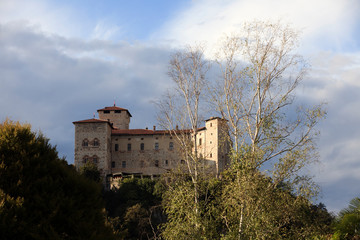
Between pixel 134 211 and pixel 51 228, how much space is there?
32953mm

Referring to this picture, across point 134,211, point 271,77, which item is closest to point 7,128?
point 271,77

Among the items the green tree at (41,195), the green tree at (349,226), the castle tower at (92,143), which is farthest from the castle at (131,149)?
the green tree at (41,195)

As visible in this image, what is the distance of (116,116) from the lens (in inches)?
2793

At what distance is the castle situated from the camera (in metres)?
60.0

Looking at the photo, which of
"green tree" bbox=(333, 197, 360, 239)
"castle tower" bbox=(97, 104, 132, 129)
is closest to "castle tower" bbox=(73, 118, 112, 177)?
"castle tower" bbox=(97, 104, 132, 129)

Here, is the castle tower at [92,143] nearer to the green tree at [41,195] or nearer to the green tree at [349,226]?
the green tree at [349,226]

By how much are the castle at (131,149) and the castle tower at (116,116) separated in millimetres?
2040

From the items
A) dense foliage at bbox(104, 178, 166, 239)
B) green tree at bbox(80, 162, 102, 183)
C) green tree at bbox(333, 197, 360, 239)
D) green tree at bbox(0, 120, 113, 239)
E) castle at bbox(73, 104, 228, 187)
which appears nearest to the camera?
green tree at bbox(0, 120, 113, 239)

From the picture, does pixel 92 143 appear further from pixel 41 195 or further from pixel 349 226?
pixel 41 195

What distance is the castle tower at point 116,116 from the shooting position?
70688 millimetres

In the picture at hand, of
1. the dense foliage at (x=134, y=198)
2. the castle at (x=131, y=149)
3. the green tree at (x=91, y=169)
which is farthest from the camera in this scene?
the castle at (x=131, y=149)

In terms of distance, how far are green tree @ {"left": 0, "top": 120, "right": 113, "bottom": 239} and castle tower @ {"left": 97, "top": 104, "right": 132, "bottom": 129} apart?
61.4 meters

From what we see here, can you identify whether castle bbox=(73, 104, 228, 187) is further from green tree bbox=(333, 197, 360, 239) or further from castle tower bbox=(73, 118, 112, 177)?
green tree bbox=(333, 197, 360, 239)

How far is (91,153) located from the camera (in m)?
60.8
